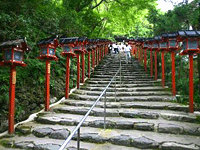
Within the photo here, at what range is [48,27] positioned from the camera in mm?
7277

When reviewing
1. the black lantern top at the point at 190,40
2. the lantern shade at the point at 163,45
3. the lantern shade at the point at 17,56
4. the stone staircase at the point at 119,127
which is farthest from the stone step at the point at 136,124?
the lantern shade at the point at 163,45

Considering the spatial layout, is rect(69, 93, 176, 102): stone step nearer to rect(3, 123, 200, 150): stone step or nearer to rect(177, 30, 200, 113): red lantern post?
rect(177, 30, 200, 113): red lantern post

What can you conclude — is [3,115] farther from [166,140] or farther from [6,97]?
[166,140]

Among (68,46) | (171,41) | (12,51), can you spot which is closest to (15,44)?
(12,51)

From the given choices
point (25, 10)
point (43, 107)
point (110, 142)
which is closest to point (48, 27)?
point (25, 10)

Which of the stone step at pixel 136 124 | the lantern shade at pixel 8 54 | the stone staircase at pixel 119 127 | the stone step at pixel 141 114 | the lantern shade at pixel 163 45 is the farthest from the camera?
the lantern shade at pixel 163 45

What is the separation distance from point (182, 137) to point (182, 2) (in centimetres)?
702

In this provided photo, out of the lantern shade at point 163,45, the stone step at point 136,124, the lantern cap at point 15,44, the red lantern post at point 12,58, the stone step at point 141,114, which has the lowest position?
the stone step at point 136,124

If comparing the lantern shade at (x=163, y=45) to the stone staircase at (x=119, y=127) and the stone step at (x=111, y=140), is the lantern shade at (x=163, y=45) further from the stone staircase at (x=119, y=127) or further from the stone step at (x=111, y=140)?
the stone step at (x=111, y=140)

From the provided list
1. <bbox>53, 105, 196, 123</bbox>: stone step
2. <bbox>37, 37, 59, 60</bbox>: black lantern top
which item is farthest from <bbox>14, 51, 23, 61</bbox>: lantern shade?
<bbox>53, 105, 196, 123</bbox>: stone step

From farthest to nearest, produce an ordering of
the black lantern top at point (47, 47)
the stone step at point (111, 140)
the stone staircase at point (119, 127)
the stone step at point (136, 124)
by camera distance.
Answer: the black lantern top at point (47, 47)
the stone step at point (136, 124)
the stone staircase at point (119, 127)
the stone step at point (111, 140)

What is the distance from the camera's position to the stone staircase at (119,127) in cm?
393

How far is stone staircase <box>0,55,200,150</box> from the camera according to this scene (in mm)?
3928

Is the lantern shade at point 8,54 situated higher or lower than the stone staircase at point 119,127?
higher
